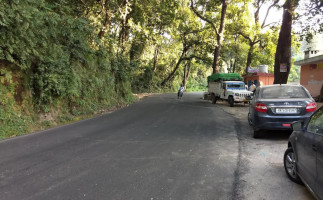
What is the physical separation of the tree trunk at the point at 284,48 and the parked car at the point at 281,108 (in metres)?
6.58

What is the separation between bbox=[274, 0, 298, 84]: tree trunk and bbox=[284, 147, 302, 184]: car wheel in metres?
10.1

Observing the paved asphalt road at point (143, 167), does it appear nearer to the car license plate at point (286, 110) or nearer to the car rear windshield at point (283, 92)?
the car license plate at point (286, 110)

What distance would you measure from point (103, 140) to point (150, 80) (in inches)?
1504

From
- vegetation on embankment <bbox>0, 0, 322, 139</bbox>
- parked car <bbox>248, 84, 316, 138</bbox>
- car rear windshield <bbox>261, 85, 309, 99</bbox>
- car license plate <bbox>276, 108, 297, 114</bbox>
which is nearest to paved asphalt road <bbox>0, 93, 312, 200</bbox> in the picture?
parked car <bbox>248, 84, 316, 138</bbox>

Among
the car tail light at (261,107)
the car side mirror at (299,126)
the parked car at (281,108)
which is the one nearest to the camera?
the car side mirror at (299,126)

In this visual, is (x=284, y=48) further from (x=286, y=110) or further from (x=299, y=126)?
(x=299, y=126)

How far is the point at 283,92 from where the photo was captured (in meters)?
7.87

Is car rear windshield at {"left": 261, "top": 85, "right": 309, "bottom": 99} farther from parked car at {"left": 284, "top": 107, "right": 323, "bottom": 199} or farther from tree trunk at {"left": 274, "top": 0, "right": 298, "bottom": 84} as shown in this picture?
tree trunk at {"left": 274, "top": 0, "right": 298, "bottom": 84}

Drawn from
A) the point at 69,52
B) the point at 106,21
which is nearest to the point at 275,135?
the point at 69,52

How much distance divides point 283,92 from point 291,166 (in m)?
3.79

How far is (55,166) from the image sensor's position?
5.30 meters

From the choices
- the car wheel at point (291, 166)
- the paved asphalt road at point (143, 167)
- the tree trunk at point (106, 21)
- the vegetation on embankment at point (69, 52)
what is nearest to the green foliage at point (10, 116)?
the vegetation on embankment at point (69, 52)

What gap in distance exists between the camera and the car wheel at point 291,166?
443 centimetres

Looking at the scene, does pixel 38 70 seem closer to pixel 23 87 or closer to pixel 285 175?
pixel 23 87
